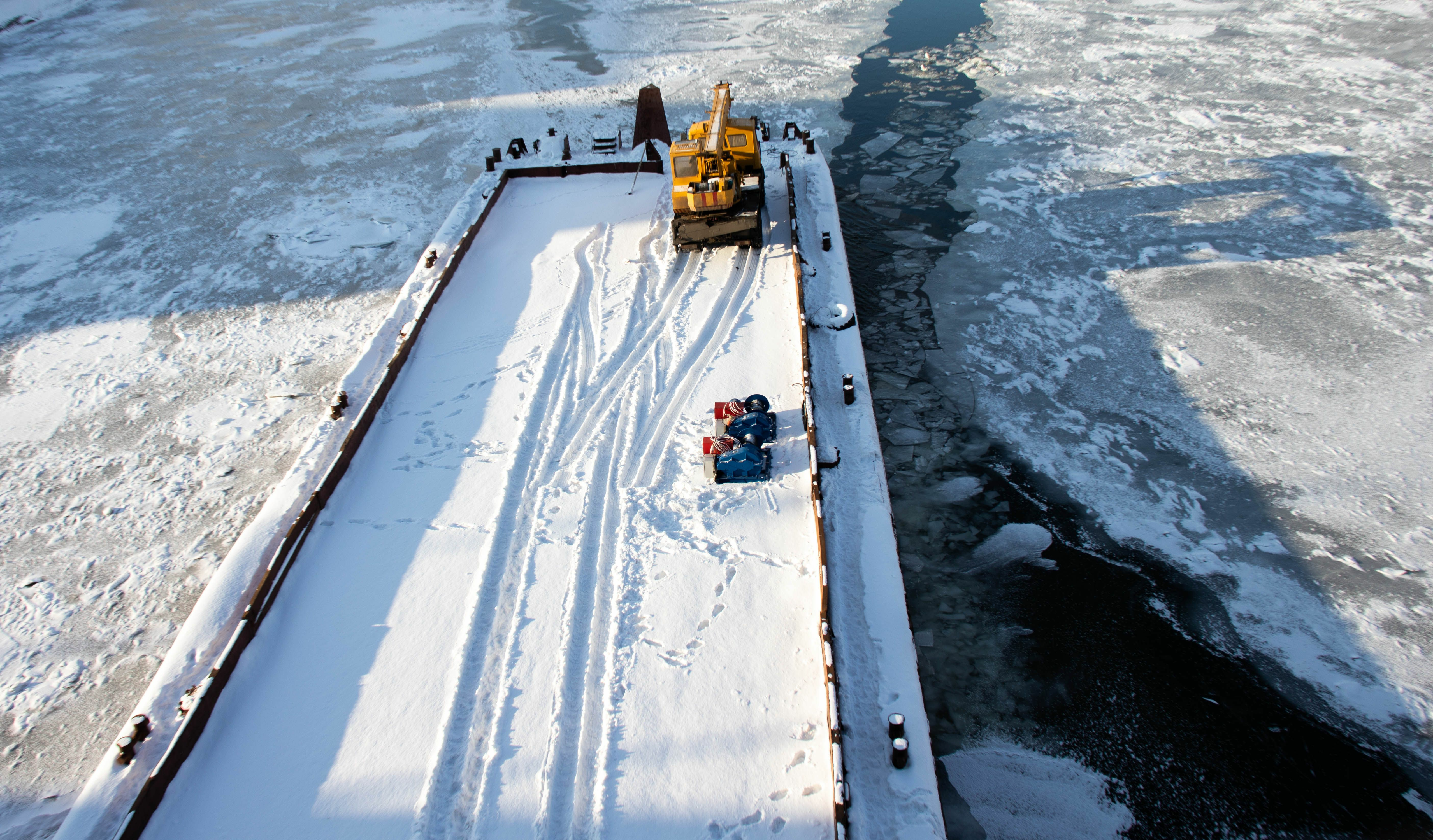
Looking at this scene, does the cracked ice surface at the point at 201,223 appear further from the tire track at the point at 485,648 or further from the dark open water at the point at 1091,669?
the dark open water at the point at 1091,669

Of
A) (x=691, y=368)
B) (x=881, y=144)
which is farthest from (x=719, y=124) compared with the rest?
(x=881, y=144)

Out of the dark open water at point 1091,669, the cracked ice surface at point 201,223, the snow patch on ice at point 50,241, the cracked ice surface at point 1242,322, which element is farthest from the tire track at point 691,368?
the snow patch on ice at point 50,241

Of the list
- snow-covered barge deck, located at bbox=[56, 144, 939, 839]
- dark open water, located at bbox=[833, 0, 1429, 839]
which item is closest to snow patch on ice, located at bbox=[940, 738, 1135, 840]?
dark open water, located at bbox=[833, 0, 1429, 839]

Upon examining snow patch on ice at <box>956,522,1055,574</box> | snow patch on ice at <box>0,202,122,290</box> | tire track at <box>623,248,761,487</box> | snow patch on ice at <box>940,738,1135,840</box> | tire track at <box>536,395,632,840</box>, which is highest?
snow patch on ice at <box>0,202,122,290</box>

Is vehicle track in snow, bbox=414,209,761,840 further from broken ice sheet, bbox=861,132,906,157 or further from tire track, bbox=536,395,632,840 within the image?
broken ice sheet, bbox=861,132,906,157

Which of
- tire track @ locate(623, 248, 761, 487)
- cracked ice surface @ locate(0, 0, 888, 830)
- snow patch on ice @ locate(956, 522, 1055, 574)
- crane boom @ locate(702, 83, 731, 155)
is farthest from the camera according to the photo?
crane boom @ locate(702, 83, 731, 155)
